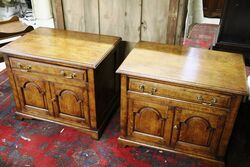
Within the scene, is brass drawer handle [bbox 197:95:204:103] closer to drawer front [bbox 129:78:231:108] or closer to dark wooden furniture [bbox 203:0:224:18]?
drawer front [bbox 129:78:231:108]

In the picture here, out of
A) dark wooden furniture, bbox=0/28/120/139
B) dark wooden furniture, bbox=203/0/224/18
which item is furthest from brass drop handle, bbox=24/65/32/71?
dark wooden furniture, bbox=203/0/224/18

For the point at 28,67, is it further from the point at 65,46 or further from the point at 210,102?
the point at 210,102

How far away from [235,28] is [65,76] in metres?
2.16

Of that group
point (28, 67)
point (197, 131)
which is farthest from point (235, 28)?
point (28, 67)

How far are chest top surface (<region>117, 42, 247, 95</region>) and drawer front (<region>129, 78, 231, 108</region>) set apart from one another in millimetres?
64

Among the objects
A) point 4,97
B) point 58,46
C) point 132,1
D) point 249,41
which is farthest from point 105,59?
point 249,41

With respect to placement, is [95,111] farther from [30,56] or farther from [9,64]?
[9,64]

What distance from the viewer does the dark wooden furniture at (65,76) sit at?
1.78 metres

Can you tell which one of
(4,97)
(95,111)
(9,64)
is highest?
(9,64)

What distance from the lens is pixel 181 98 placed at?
1584mm

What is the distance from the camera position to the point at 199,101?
1550 mm

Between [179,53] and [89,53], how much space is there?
645 millimetres

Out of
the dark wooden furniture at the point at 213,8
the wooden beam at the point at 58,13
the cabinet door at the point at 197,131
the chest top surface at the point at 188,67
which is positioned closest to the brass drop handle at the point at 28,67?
the wooden beam at the point at 58,13

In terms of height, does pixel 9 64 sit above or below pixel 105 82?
above
